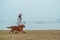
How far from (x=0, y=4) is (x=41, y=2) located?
1.69 feet

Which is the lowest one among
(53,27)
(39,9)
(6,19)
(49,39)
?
(49,39)

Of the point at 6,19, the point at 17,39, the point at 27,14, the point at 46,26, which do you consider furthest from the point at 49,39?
the point at 6,19

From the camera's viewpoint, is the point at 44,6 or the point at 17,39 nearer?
the point at 17,39

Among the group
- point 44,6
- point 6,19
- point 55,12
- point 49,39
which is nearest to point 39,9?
point 44,6

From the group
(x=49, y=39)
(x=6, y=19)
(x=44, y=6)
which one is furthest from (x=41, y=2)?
(x=49, y=39)

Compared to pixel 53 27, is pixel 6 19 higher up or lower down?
higher up

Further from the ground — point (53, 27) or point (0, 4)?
point (0, 4)

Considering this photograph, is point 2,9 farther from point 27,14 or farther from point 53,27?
point 53,27

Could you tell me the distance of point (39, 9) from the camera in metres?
1.70

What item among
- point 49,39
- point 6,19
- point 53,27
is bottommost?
point 49,39

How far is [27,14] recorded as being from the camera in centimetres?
168

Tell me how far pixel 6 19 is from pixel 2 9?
0.14m

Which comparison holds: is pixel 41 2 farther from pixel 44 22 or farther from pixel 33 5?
pixel 44 22

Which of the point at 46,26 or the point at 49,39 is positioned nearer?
the point at 49,39
